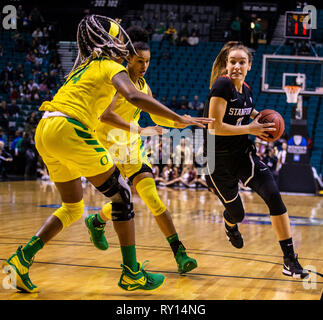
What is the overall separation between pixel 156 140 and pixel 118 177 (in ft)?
36.4

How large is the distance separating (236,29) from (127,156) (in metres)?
17.0

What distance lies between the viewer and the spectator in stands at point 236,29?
20609mm

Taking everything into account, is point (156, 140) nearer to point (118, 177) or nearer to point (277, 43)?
point (277, 43)

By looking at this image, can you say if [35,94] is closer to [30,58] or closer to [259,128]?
[30,58]

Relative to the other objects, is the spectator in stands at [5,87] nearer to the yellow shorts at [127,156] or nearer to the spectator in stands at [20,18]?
the spectator in stands at [20,18]

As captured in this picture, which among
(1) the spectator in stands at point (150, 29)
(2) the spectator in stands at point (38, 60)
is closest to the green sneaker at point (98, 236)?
(2) the spectator in stands at point (38, 60)

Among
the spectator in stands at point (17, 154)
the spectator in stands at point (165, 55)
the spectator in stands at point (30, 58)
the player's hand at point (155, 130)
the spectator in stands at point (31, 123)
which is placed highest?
the spectator in stands at point (165, 55)

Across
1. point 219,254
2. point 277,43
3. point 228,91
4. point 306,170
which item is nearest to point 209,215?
point 219,254

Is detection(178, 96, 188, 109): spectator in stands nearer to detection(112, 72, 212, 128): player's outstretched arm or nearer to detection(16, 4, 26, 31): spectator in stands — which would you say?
detection(16, 4, 26, 31): spectator in stands

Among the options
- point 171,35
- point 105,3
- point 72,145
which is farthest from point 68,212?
point 105,3

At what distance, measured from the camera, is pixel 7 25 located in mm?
21172

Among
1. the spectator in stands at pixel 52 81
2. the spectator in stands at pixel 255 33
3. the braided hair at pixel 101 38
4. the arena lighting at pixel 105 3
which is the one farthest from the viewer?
the arena lighting at pixel 105 3

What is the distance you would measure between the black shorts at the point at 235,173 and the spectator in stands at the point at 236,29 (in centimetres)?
1709

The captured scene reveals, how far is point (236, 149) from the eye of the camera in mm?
4336
